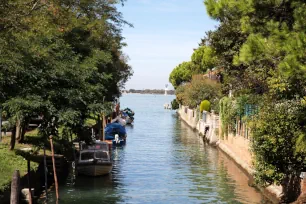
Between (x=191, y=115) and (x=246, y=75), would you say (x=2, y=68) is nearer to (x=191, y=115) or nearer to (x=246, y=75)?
(x=246, y=75)

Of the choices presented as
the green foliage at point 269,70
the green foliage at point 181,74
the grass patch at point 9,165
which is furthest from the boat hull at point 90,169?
the green foliage at point 181,74

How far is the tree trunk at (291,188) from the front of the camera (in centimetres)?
2176

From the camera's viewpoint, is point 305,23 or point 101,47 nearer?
point 305,23

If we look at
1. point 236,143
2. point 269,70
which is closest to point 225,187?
point 269,70

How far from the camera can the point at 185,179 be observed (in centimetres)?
3231

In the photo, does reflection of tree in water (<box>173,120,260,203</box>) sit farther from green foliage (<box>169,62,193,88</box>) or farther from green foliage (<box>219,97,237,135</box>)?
green foliage (<box>169,62,193,88</box>)

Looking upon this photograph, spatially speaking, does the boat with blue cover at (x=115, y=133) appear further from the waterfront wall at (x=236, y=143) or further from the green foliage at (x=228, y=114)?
the green foliage at (x=228, y=114)

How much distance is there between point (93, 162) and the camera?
31.3m

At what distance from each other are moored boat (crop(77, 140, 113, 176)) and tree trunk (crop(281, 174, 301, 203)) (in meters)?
12.1

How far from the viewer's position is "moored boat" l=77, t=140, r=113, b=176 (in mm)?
31188

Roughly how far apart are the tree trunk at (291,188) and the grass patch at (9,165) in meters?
11.0

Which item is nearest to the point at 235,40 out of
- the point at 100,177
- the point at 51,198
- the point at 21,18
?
the point at 100,177

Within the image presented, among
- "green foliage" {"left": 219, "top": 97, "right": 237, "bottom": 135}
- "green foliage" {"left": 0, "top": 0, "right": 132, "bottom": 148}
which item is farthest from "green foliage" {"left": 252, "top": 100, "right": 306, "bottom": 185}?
"green foliage" {"left": 219, "top": 97, "right": 237, "bottom": 135}

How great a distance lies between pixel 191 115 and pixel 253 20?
68953 millimetres
